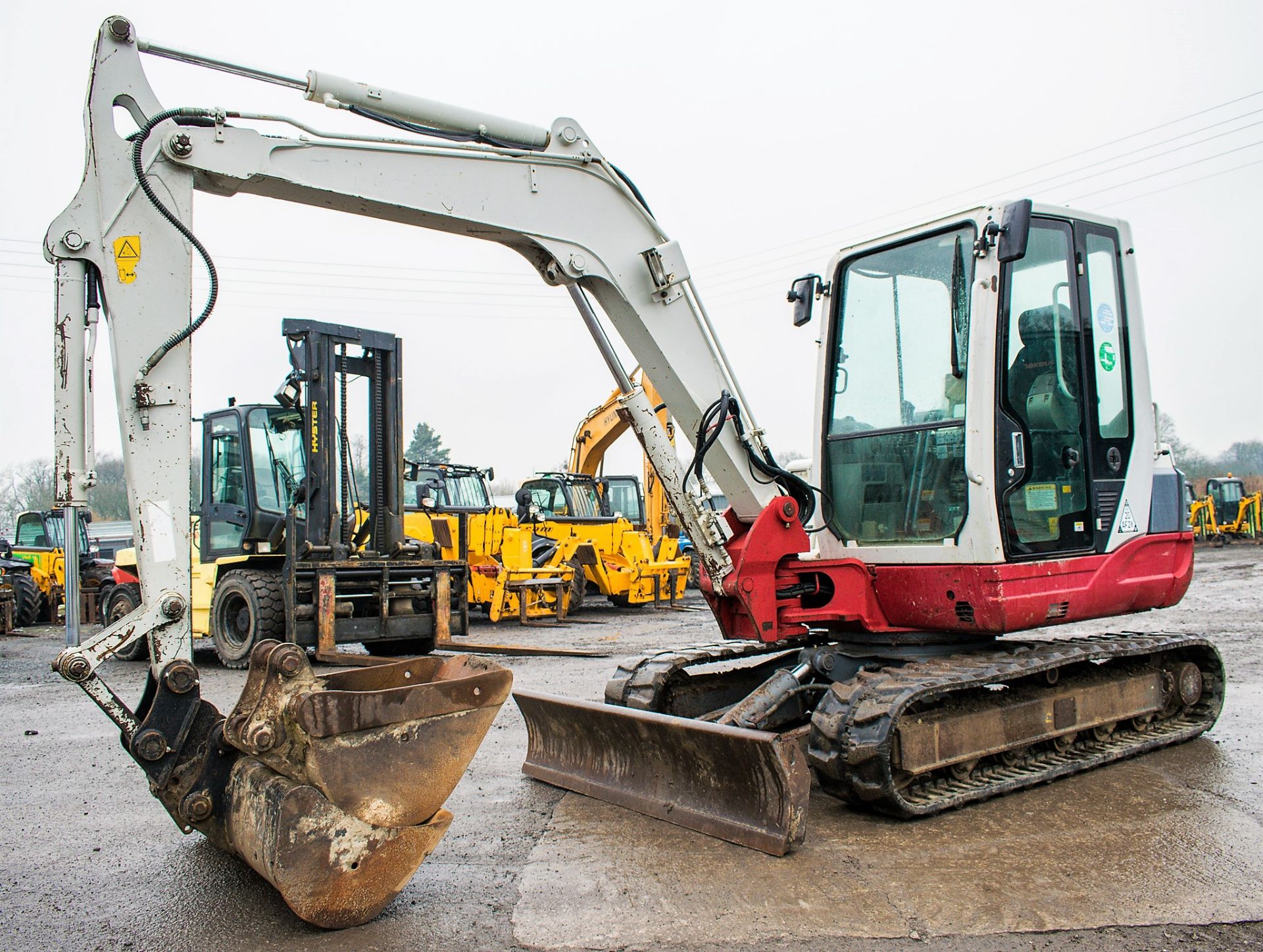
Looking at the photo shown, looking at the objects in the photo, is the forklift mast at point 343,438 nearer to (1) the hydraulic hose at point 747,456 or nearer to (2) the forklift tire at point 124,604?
(2) the forklift tire at point 124,604

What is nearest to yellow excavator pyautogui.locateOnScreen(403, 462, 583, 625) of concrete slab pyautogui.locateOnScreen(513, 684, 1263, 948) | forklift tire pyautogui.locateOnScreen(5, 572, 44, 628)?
forklift tire pyautogui.locateOnScreen(5, 572, 44, 628)

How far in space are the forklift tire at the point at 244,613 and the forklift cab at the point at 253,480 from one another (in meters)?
0.61

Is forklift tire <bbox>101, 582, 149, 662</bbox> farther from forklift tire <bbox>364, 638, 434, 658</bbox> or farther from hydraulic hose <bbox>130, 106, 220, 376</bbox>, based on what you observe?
hydraulic hose <bbox>130, 106, 220, 376</bbox>

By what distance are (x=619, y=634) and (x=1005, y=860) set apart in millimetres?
9251

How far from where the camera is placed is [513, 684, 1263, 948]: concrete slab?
340cm

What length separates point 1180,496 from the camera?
600 centimetres

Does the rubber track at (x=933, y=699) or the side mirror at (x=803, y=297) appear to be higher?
the side mirror at (x=803, y=297)

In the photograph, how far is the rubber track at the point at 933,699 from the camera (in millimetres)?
4340

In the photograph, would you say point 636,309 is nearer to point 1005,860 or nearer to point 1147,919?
point 1005,860

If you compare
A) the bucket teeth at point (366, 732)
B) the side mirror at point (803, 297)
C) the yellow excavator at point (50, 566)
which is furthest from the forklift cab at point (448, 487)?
the bucket teeth at point (366, 732)

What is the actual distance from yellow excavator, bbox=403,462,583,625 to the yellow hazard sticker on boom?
32.3 ft

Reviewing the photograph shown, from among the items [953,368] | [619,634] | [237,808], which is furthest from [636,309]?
[619,634]

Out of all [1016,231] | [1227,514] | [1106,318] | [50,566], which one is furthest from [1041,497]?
[1227,514]

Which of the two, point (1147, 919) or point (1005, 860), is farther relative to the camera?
point (1005, 860)
